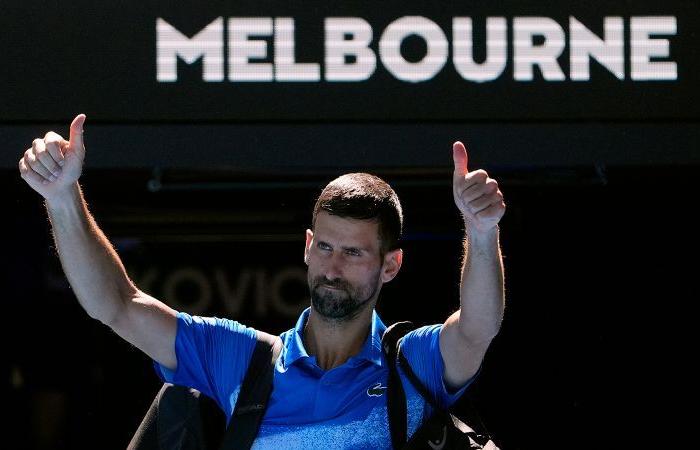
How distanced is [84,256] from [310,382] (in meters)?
0.58

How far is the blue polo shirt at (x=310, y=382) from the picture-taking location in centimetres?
295

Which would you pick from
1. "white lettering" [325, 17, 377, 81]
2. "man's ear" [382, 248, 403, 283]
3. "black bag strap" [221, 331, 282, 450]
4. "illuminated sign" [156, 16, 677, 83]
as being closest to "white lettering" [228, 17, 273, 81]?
"illuminated sign" [156, 16, 677, 83]

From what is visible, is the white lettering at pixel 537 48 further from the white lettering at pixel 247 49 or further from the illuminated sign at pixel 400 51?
the white lettering at pixel 247 49

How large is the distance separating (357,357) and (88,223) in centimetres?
68

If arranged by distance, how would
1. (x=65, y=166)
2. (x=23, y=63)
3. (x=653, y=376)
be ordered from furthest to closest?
(x=653, y=376)
(x=23, y=63)
(x=65, y=166)

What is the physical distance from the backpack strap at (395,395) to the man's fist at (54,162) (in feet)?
2.60

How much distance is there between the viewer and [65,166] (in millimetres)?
2889

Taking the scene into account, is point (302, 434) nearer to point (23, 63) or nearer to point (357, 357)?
Result: point (357, 357)

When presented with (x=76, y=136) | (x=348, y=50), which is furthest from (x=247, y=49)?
(x=76, y=136)

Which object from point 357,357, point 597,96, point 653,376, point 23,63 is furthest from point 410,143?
point 653,376

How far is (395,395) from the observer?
2945 mm

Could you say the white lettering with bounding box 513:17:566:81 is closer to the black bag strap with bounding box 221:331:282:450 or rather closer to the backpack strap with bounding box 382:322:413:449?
the backpack strap with bounding box 382:322:413:449

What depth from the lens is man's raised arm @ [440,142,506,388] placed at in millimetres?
2758

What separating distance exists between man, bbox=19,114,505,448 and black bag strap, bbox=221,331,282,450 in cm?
3
